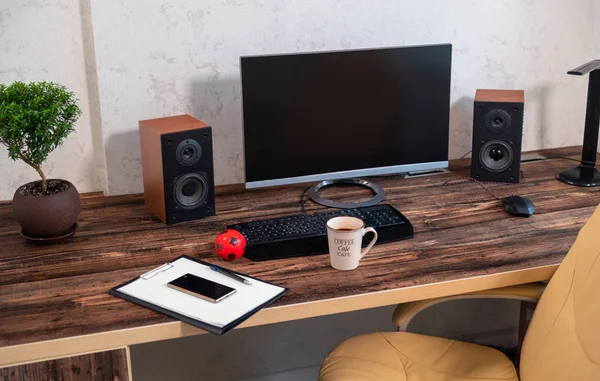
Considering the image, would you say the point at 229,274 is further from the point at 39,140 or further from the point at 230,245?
the point at 39,140

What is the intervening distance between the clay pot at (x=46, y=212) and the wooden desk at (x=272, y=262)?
0.14 ft

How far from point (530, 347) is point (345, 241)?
467mm

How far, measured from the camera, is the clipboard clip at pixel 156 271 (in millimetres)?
1568

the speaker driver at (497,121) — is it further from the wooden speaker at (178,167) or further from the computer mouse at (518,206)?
the wooden speaker at (178,167)

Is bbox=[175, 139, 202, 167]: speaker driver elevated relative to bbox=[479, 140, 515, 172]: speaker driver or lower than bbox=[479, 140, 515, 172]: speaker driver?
elevated

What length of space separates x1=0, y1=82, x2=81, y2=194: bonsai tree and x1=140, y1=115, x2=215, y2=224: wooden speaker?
23 cm

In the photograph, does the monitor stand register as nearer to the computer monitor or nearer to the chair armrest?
the computer monitor

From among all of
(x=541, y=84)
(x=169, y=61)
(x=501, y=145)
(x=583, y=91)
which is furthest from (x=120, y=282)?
(x=583, y=91)

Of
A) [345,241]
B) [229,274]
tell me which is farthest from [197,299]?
[345,241]

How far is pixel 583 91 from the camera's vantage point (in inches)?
95.9

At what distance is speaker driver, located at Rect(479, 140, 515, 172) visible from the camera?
6.95 feet

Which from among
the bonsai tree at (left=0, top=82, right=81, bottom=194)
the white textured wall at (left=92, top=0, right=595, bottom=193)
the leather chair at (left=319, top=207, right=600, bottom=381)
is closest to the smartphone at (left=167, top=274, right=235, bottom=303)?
the leather chair at (left=319, top=207, right=600, bottom=381)

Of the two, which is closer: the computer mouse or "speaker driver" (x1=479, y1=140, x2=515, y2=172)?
the computer mouse

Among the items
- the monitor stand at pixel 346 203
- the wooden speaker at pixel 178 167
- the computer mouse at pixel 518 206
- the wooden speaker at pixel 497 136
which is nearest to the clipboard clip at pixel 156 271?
the wooden speaker at pixel 178 167
